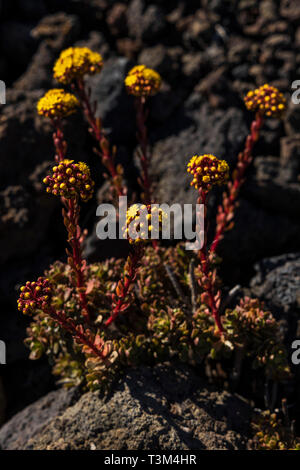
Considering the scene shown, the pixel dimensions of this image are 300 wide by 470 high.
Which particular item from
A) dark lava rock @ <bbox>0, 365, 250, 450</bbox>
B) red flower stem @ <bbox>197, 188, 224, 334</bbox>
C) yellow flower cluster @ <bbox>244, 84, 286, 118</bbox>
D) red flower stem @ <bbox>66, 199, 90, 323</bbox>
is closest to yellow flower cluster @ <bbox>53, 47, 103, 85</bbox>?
yellow flower cluster @ <bbox>244, 84, 286, 118</bbox>

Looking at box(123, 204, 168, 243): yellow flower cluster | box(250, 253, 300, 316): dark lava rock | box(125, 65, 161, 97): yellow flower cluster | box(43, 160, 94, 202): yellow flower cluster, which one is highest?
box(125, 65, 161, 97): yellow flower cluster

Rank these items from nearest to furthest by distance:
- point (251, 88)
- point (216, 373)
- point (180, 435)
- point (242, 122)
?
point (180, 435)
point (216, 373)
point (242, 122)
point (251, 88)

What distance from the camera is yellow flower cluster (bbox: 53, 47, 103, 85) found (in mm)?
3740

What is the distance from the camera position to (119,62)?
5000mm

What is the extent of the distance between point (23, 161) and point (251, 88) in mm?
2722

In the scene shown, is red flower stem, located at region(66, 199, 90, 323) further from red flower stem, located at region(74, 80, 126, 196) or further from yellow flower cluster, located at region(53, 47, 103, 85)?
yellow flower cluster, located at region(53, 47, 103, 85)

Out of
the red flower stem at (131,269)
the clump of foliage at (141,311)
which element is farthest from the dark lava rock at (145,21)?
the red flower stem at (131,269)

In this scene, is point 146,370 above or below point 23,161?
below

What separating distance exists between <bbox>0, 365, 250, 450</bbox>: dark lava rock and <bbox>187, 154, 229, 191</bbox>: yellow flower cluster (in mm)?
1701

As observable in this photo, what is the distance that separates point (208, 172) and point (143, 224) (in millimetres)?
537

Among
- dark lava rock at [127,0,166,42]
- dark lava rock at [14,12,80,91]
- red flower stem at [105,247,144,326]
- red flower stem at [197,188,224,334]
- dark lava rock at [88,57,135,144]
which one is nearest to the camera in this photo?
red flower stem at [105,247,144,326]

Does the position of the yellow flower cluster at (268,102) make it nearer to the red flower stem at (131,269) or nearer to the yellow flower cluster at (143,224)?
the yellow flower cluster at (143,224)

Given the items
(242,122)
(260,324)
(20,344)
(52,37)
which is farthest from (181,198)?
(52,37)

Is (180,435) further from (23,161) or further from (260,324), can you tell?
(23,161)
